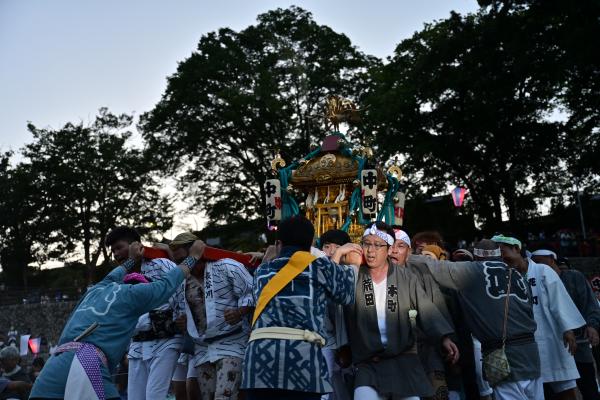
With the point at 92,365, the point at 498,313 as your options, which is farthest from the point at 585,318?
the point at 92,365

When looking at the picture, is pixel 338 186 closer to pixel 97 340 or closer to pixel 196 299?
pixel 196 299

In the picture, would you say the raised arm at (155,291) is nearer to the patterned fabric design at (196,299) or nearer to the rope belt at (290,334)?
the rope belt at (290,334)

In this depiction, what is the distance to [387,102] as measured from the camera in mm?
27094

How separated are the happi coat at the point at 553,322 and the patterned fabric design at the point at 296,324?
3.00 m

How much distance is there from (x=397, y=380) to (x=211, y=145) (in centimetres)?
2770

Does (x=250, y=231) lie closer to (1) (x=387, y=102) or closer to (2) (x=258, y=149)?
(2) (x=258, y=149)

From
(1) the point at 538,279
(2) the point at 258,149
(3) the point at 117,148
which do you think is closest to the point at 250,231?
(2) the point at 258,149

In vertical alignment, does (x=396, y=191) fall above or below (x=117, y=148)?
below

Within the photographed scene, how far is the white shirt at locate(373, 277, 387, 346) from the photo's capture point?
4.84 meters

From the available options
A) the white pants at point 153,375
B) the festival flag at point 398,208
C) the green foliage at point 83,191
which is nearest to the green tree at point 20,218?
the green foliage at point 83,191

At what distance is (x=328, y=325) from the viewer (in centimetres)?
541

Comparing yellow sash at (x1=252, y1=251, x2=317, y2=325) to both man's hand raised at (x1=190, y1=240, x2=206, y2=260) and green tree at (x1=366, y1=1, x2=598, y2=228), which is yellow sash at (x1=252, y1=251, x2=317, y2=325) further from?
green tree at (x1=366, y1=1, x2=598, y2=228)

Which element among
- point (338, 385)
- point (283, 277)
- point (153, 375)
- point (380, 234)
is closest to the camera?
point (283, 277)

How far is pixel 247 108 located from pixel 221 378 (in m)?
25.3
